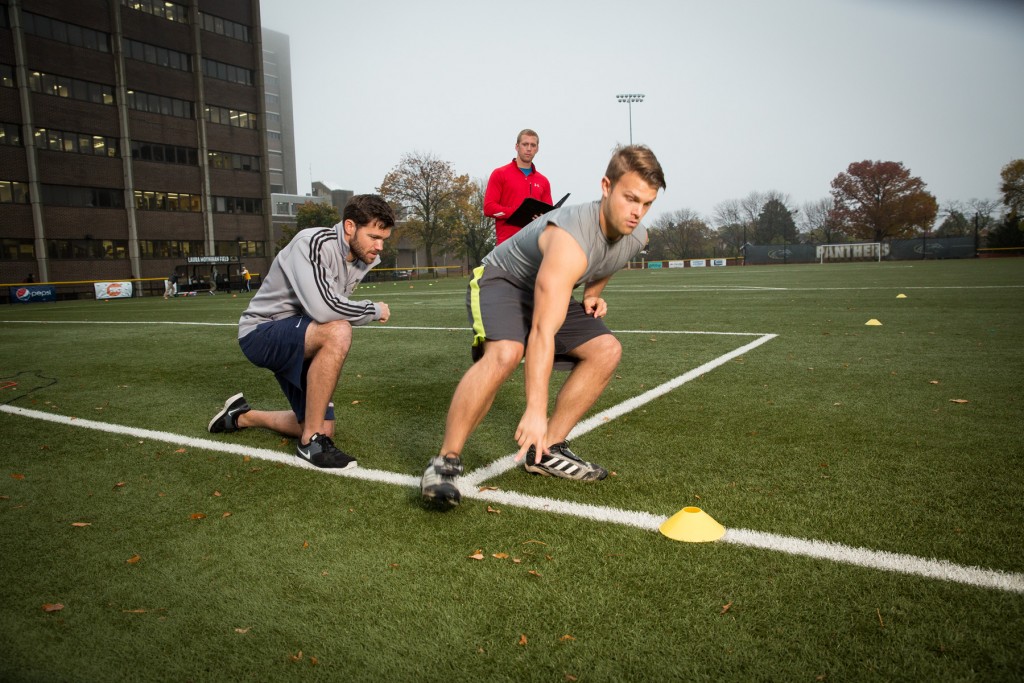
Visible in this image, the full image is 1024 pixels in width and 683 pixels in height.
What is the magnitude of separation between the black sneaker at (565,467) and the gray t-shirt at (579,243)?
926 mm

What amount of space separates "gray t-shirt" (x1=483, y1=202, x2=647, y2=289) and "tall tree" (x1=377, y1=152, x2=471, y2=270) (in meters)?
55.1

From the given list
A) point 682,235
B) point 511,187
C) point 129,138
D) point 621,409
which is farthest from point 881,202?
point 621,409

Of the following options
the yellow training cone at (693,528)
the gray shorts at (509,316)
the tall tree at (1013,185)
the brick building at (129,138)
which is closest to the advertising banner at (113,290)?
the brick building at (129,138)

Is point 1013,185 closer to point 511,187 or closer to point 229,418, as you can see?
point 511,187

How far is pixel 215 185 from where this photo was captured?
50.5 m

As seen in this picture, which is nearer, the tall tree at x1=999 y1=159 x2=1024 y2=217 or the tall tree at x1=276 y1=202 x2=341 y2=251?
the tall tree at x1=999 y1=159 x2=1024 y2=217

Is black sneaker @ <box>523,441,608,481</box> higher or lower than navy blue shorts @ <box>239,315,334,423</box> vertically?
lower

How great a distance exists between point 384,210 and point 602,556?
2.45 metres

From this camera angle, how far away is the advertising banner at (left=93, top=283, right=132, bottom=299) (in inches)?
1400

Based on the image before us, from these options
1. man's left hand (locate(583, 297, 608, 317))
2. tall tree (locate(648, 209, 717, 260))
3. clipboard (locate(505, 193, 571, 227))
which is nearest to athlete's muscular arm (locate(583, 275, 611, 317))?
man's left hand (locate(583, 297, 608, 317))

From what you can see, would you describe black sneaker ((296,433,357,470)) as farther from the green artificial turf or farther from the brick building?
the brick building

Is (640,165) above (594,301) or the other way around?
above

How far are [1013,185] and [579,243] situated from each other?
Result: 3035 inches

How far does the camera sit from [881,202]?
7475cm
